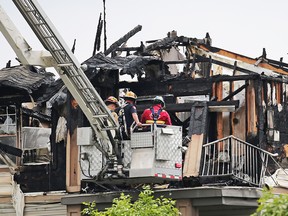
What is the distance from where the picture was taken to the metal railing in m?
30.5

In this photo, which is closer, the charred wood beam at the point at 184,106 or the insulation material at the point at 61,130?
the charred wood beam at the point at 184,106

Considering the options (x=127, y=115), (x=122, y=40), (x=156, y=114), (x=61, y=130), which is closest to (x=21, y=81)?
(x=61, y=130)

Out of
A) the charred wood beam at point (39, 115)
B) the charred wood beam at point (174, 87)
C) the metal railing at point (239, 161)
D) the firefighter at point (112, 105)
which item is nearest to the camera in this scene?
the firefighter at point (112, 105)

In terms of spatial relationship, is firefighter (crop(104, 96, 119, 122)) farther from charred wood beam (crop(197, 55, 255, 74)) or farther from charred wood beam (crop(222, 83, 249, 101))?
charred wood beam (crop(197, 55, 255, 74))

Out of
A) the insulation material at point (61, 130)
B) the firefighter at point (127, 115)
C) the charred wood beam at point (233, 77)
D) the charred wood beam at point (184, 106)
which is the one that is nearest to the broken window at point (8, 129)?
the insulation material at point (61, 130)

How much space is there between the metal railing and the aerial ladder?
281cm

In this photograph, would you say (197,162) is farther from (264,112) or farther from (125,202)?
(125,202)

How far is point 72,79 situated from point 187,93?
16.3 ft

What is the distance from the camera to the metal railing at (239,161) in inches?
1200

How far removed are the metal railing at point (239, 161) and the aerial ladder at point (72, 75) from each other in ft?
9.23

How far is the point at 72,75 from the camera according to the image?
28.2 meters

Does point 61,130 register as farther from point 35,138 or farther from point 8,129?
point 8,129

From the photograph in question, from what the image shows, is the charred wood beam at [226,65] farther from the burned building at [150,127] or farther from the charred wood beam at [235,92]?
the charred wood beam at [235,92]

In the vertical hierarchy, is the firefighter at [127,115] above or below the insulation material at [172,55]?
below
